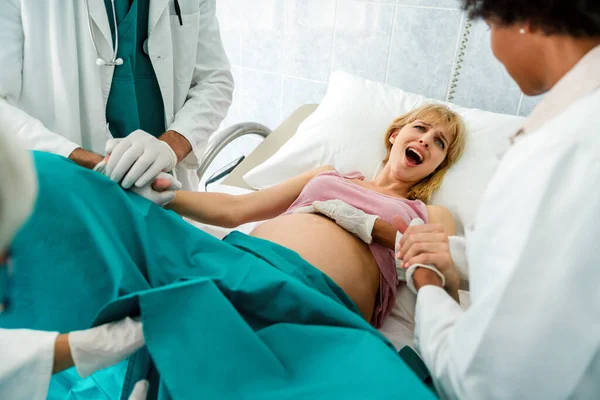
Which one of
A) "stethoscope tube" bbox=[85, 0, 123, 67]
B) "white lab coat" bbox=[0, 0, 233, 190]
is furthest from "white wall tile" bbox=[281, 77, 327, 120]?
"stethoscope tube" bbox=[85, 0, 123, 67]

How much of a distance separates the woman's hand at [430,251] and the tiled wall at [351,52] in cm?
117

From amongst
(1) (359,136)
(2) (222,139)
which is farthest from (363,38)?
(2) (222,139)

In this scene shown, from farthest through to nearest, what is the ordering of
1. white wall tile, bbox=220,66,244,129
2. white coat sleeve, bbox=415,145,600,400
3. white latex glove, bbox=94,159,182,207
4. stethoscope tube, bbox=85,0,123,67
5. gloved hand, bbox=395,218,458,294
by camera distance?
white wall tile, bbox=220,66,244,129, stethoscope tube, bbox=85,0,123,67, white latex glove, bbox=94,159,182,207, gloved hand, bbox=395,218,458,294, white coat sleeve, bbox=415,145,600,400

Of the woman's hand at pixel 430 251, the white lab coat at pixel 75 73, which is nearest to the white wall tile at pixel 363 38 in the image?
the white lab coat at pixel 75 73

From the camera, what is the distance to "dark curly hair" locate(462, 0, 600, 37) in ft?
2.09

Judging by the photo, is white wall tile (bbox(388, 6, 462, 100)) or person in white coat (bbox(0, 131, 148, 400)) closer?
person in white coat (bbox(0, 131, 148, 400))

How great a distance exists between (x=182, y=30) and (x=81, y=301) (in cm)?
95

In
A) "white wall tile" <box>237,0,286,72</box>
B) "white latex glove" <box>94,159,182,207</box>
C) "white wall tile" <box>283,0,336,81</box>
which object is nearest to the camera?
"white latex glove" <box>94,159,182,207</box>

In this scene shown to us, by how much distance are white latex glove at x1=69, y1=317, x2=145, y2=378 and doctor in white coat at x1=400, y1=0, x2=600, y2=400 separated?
A: 0.57m

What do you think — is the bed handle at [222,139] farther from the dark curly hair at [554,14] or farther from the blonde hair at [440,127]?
the dark curly hair at [554,14]

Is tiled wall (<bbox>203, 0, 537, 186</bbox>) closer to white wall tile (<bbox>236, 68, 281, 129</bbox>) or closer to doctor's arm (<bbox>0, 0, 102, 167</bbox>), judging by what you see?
white wall tile (<bbox>236, 68, 281, 129</bbox>)

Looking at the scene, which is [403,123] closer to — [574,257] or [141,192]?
[141,192]

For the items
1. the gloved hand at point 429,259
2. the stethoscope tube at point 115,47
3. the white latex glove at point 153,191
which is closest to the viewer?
the gloved hand at point 429,259

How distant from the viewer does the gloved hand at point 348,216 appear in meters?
1.44
